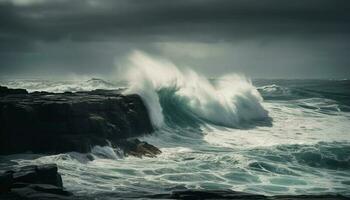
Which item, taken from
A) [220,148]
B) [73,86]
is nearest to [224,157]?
[220,148]

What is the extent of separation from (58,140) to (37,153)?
89 cm

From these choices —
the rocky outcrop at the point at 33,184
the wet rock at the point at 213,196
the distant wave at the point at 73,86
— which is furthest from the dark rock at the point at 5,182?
the distant wave at the point at 73,86

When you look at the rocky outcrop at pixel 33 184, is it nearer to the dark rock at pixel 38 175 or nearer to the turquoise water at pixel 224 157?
the dark rock at pixel 38 175

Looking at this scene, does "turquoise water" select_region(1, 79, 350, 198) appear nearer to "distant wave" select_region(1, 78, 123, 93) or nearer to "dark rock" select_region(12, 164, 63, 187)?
"dark rock" select_region(12, 164, 63, 187)

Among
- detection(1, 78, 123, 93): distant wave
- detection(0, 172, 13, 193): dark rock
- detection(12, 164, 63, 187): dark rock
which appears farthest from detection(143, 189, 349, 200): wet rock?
detection(1, 78, 123, 93): distant wave

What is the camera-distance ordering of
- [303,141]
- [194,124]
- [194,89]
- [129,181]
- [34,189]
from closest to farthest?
[34,189] < [129,181] < [303,141] < [194,124] < [194,89]

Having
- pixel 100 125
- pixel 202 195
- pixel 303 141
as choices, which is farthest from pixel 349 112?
pixel 202 195

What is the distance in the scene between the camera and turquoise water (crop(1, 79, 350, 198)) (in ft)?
47.0

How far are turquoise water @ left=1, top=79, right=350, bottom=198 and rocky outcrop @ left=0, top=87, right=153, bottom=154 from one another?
0.90m

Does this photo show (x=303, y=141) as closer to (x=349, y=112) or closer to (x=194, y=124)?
(x=194, y=124)

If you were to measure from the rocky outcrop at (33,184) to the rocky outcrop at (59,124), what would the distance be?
5.67m

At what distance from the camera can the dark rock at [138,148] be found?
18.8 meters

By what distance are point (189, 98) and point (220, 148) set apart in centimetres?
1014

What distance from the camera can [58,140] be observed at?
1828cm
